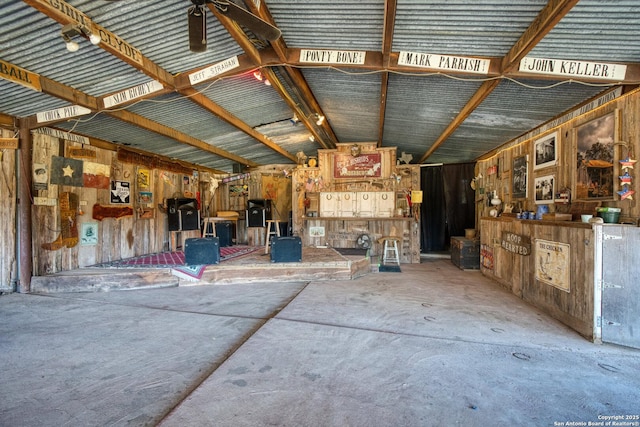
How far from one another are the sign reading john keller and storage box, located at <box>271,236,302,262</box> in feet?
10.7

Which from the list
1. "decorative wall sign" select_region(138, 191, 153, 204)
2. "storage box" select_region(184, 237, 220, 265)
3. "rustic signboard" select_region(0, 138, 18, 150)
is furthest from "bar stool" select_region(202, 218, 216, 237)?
"rustic signboard" select_region(0, 138, 18, 150)

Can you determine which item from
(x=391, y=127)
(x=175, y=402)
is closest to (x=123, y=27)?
(x=175, y=402)

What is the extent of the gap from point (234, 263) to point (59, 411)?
13.5 ft

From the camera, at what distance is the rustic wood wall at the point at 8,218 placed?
523cm

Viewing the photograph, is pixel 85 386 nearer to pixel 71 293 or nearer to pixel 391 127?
pixel 71 293

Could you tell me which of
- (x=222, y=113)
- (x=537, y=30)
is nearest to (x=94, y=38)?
(x=222, y=113)

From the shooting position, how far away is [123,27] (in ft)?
11.0

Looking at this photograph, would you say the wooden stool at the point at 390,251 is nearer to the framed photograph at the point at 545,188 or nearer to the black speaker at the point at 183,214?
the framed photograph at the point at 545,188

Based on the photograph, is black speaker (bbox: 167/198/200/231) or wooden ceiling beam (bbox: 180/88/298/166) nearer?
wooden ceiling beam (bbox: 180/88/298/166)

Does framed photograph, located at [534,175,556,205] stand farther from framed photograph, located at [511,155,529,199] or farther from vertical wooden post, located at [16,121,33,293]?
vertical wooden post, located at [16,121,33,293]

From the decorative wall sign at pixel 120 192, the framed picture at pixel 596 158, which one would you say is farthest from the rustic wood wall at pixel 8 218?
the framed picture at pixel 596 158

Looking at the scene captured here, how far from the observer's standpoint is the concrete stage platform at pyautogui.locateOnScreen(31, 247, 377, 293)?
216 inches

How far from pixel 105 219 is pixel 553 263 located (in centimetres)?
852

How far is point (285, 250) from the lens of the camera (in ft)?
20.7
